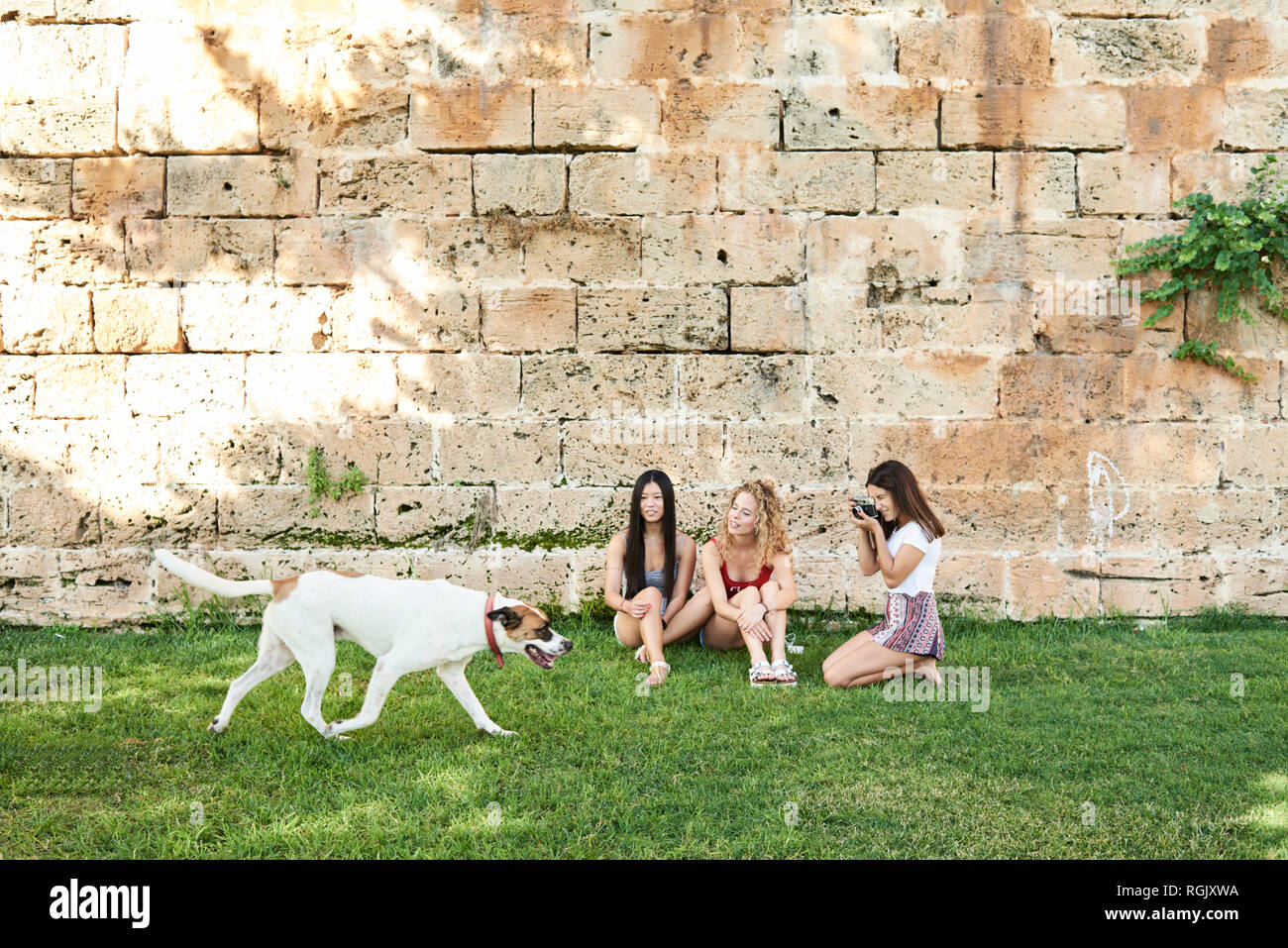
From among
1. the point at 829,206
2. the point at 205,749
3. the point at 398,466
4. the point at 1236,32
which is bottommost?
the point at 205,749

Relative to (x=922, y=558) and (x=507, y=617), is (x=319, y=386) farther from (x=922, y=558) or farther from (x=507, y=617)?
(x=922, y=558)

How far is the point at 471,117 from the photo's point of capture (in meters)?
6.48

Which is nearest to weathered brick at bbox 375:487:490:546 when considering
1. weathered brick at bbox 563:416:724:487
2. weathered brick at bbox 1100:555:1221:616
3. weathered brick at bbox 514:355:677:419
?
weathered brick at bbox 563:416:724:487

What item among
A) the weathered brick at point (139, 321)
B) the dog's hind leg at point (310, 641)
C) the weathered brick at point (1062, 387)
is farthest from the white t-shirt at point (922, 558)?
the weathered brick at point (139, 321)

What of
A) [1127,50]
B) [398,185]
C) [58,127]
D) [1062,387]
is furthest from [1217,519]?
[58,127]

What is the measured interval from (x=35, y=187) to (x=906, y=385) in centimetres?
570

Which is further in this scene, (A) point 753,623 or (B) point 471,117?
(B) point 471,117

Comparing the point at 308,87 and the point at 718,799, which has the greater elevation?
the point at 308,87

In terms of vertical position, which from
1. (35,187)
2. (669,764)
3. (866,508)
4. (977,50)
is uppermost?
(977,50)

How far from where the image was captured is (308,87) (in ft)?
21.3

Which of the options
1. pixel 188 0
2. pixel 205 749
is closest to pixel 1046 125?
pixel 188 0

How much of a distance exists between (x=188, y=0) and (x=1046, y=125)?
548 centimetres

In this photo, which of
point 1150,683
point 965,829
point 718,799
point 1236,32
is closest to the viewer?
point 965,829

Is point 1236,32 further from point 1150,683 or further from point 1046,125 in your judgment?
point 1150,683
